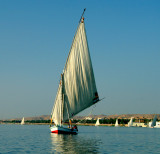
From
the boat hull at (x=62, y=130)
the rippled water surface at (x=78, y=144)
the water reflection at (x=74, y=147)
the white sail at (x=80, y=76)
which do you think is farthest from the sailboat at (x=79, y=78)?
the water reflection at (x=74, y=147)

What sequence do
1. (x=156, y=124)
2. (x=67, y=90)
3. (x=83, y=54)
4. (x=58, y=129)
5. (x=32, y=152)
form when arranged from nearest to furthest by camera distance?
(x=32, y=152)
(x=83, y=54)
(x=67, y=90)
(x=58, y=129)
(x=156, y=124)

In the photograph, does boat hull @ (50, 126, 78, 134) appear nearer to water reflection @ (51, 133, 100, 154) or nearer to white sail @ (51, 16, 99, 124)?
white sail @ (51, 16, 99, 124)

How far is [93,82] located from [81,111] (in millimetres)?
6204

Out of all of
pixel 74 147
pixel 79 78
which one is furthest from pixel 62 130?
pixel 74 147

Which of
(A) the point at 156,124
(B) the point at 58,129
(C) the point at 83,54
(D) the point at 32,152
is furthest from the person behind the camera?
(A) the point at 156,124

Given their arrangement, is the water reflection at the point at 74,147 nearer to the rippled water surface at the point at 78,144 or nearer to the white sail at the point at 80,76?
the rippled water surface at the point at 78,144

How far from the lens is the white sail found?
5459 cm

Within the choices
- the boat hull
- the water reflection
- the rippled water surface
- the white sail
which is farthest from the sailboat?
the water reflection

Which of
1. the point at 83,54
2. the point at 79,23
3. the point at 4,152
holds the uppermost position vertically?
the point at 79,23

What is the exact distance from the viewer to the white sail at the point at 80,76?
54.6 meters

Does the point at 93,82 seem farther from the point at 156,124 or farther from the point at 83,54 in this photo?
the point at 156,124

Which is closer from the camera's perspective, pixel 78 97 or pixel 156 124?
pixel 78 97

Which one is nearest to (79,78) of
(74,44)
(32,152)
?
(74,44)

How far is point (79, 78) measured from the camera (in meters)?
56.1
